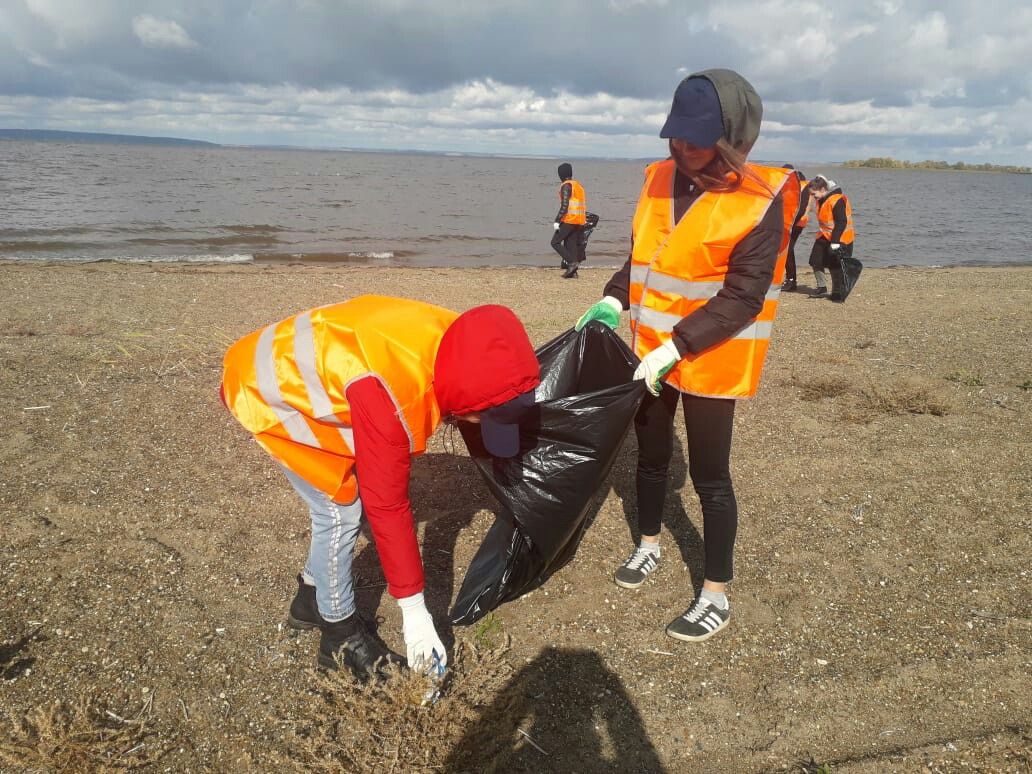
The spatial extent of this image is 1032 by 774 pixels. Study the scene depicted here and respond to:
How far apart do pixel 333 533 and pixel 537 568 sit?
0.85 meters

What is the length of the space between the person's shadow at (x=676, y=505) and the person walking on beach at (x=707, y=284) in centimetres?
51

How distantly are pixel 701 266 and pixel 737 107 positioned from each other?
1.68 feet

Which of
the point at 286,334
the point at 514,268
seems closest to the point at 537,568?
the point at 286,334

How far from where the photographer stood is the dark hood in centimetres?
203

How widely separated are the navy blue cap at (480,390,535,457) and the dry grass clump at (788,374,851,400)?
166 inches

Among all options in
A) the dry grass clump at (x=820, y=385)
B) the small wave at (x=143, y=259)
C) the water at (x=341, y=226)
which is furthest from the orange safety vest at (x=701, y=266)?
the small wave at (x=143, y=259)

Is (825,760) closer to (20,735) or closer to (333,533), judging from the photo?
(333,533)

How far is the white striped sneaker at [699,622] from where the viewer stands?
269 cm

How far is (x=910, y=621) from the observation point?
113 inches

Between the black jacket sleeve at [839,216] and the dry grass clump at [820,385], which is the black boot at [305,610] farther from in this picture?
the black jacket sleeve at [839,216]

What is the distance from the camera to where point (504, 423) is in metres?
1.83

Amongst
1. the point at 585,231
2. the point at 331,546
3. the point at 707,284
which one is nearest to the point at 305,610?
the point at 331,546

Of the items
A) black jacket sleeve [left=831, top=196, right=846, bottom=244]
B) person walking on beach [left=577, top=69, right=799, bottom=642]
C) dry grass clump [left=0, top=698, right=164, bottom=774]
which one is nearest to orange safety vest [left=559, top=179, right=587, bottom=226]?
black jacket sleeve [left=831, top=196, right=846, bottom=244]

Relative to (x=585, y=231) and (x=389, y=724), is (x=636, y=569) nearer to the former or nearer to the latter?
(x=389, y=724)
